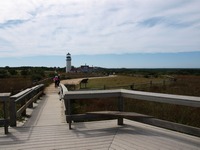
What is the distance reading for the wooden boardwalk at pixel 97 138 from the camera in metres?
5.07

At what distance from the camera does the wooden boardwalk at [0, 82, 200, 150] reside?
5.07 m

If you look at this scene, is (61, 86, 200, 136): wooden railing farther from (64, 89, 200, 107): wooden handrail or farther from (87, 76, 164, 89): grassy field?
(87, 76, 164, 89): grassy field

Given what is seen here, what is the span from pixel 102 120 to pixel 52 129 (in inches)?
59.0

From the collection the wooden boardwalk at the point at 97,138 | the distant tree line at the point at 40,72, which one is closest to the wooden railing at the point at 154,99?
the wooden boardwalk at the point at 97,138

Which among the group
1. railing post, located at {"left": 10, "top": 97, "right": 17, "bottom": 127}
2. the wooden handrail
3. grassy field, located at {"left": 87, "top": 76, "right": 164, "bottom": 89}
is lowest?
grassy field, located at {"left": 87, "top": 76, "right": 164, "bottom": 89}

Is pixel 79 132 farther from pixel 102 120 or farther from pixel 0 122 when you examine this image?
pixel 0 122

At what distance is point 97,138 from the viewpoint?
563cm

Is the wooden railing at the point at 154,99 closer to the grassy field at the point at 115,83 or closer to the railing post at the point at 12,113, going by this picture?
the railing post at the point at 12,113

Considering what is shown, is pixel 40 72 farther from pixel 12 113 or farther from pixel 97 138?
pixel 97 138

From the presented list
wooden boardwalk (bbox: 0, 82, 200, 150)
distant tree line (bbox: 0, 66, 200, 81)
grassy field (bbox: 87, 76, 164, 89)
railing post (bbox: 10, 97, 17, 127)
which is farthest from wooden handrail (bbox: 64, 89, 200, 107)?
distant tree line (bbox: 0, 66, 200, 81)

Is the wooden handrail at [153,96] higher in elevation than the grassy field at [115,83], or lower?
higher

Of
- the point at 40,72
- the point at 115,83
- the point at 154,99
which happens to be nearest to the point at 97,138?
the point at 154,99

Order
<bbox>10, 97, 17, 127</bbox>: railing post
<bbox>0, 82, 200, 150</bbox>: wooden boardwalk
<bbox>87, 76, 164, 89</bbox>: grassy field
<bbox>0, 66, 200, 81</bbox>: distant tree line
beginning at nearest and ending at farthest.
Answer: <bbox>0, 82, 200, 150</bbox>: wooden boardwalk, <bbox>10, 97, 17, 127</bbox>: railing post, <bbox>87, 76, 164, 89</bbox>: grassy field, <bbox>0, 66, 200, 81</bbox>: distant tree line

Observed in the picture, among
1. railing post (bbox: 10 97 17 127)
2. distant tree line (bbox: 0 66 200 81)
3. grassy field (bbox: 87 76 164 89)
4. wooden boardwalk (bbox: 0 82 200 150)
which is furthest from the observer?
distant tree line (bbox: 0 66 200 81)
